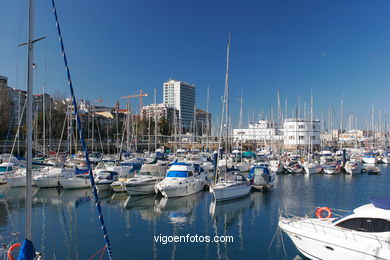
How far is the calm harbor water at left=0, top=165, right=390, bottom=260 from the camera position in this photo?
15477 mm

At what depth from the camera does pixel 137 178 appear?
30578 millimetres

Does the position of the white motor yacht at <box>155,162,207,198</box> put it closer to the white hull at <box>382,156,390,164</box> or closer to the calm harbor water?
the calm harbor water

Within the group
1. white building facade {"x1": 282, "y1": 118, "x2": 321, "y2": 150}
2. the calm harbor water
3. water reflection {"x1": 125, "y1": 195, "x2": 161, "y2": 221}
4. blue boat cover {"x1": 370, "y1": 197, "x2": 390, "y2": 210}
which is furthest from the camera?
white building facade {"x1": 282, "y1": 118, "x2": 321, "y2": 150}

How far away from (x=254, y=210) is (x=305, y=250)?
10778 millimetres

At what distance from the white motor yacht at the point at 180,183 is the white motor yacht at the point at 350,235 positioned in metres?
15.1

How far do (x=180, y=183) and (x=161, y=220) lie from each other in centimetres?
711

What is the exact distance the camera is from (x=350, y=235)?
12.4 meters

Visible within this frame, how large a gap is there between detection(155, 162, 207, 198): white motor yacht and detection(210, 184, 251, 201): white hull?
3441 mm

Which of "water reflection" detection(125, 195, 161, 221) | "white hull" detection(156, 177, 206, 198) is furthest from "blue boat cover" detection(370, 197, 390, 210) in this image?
"white hull" detection(156, 177, 206, 198)

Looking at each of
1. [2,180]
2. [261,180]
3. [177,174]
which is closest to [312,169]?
[261,180]

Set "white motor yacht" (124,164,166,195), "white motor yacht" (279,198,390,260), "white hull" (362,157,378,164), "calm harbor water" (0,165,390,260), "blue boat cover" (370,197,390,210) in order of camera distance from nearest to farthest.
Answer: "white motor yacht" (279,198,390,260) < "blue boat cover" (370,197,390,210) < "calm harbor water" (0,165,390,260) < "white motor yacht" (124,164,166,195) < "white hull" (362,157,378,164)

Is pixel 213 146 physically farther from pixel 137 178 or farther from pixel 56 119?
pixel 137 178

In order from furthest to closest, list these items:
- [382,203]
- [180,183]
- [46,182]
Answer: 1. [46,182]
2. [180,183]
3. [382,203]

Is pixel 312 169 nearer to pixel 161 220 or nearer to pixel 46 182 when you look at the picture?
pixel 161 220
